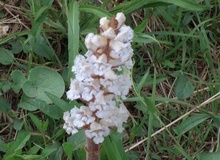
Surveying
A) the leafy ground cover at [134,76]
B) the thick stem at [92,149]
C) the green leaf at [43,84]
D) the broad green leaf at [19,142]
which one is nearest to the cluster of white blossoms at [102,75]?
the thick stem at [92,149]

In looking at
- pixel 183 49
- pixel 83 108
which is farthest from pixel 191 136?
pixel 83 108

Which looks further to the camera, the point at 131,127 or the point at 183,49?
the point at 183,49

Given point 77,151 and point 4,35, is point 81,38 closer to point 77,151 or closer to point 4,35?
point 4,35

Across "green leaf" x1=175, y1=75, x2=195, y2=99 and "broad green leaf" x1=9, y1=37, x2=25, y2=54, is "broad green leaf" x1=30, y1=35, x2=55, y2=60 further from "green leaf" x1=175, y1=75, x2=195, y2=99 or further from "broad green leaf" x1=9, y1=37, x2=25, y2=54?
"green leaf" x1=175, y1=75, x2=195, y2=99

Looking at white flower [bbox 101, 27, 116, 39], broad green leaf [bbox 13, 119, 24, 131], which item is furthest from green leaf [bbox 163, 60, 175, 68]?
white flower [bbox 101, 27, 116, 39]

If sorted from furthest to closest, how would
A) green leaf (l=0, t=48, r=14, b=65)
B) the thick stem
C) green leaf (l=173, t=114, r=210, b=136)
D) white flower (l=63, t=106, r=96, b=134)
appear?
green leaf (l=0, t=48, r=14, b=65), green leaf (l=173, t=114, r=210, b=136), the thick stem, white flower (l=63, t=106, r=96, b=134)

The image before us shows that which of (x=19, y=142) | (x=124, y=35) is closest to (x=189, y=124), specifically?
(x=19, y=142)

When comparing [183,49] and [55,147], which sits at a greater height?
[183,49]
